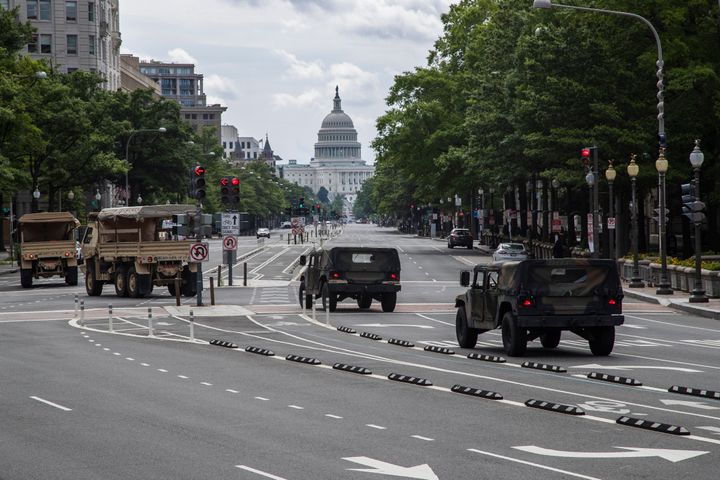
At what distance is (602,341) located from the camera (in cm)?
2488

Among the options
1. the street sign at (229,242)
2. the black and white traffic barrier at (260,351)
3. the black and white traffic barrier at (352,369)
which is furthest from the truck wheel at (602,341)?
the street sign at (229,242)

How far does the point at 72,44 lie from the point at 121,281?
86.5 meters

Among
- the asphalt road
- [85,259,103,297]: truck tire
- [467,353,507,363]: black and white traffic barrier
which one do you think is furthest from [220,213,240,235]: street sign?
[467,353,507,363]: black and white traffic barrier

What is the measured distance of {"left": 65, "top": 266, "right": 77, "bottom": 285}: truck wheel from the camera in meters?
58.3

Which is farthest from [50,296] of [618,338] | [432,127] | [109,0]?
[109,0]

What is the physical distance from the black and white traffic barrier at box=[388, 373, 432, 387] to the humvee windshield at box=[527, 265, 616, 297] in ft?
14.3

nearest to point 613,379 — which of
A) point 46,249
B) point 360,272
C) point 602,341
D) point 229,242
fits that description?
point 602,341

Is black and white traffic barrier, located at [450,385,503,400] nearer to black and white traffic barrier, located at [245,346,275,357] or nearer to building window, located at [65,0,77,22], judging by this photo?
black and white traffic barrier, located at [245,346,275,357]

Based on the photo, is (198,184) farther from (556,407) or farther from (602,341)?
(556,407)

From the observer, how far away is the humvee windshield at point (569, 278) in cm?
2427

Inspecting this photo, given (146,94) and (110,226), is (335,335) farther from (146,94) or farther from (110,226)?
(146,94)

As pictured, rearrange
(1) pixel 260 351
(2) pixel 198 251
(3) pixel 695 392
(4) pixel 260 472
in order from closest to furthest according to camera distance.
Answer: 1. (4) pixel 260 472
2. (3) pixel 695 392
3. (1) pixel 260 351
4. (2) pixel 198 251

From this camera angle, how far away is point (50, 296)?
1981 inches

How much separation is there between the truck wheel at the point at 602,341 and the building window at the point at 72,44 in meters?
112
